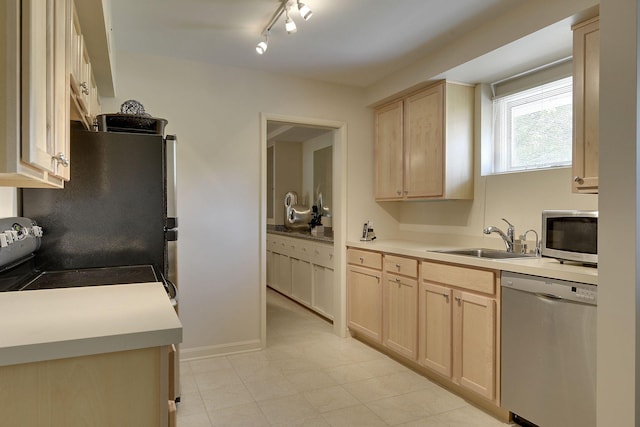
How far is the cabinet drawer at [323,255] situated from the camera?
4.19 m

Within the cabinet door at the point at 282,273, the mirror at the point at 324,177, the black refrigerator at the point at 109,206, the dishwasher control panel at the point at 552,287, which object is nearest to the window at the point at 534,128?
the dishwasher control panel at the point at 552,287

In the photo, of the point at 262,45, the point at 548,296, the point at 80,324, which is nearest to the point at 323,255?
the point at 262,45

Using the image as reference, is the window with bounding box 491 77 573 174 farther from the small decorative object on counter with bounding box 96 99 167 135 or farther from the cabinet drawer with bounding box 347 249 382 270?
the small decorative object on counter with bounding box 96 99 167 135

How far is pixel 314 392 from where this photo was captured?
2670mm

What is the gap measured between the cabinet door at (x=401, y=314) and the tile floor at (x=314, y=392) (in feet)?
0.57

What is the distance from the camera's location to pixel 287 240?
17.7ft

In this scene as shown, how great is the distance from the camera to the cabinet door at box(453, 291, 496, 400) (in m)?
2.35

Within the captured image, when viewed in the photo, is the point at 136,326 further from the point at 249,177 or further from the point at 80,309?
the point at 249,177

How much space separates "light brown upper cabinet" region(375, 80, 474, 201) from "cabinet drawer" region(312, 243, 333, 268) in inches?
37.3

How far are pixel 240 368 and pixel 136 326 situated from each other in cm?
229

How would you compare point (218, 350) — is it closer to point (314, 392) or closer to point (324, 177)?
point (314, 392)

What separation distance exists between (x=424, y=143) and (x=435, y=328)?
1.46m

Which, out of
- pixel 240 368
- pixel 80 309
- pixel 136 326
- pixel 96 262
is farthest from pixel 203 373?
pixel 136 326

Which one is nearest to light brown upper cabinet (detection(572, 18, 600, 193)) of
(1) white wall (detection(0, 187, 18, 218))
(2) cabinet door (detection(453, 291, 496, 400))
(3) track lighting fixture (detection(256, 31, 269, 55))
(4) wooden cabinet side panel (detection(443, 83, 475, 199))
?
(2) cabinet door (detection(453, 291, 496, 400))
